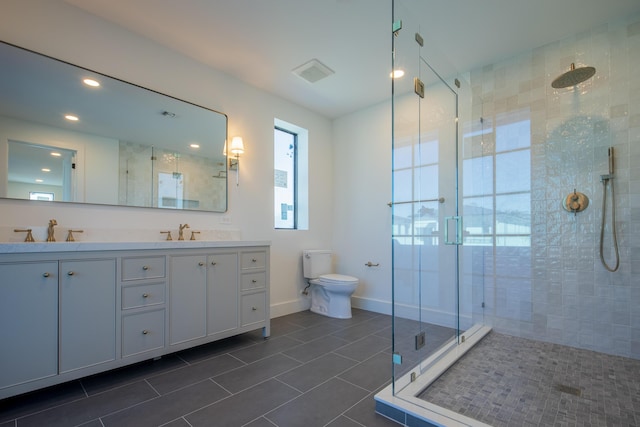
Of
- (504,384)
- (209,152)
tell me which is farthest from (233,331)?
(504,384)

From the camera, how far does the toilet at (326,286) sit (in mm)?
3221

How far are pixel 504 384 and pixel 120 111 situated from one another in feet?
10.6

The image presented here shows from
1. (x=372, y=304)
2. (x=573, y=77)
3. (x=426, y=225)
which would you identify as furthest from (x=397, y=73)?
(x=372, y=304)

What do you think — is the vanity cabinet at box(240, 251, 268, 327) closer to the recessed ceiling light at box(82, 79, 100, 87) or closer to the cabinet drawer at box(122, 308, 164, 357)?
the cabinet drawer at box(122, 308, 164, 357)

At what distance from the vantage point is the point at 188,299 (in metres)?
2.15

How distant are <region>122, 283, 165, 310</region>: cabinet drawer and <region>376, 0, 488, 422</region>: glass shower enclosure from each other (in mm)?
1519

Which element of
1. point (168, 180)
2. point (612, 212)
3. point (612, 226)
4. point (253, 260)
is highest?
point (168, 180)

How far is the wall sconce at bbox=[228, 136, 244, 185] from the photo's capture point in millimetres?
2896

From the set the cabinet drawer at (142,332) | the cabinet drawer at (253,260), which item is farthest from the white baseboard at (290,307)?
the cabinet drawer at (142,332)

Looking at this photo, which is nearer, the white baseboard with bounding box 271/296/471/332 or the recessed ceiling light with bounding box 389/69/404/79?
the recessed ceiling light with bounding box 389/69/404/79

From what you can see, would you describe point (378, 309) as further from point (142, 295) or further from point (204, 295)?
point (142, 295)

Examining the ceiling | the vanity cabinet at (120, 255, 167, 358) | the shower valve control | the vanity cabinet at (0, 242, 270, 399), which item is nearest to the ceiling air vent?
the ceiling

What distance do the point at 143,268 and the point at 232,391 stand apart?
0.96 meters

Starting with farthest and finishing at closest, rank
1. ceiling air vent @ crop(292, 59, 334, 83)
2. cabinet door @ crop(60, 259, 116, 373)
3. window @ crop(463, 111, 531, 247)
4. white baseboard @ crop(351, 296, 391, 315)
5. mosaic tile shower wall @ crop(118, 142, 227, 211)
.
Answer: white baseboard @ crop(351, 296, 391, 315) → ceiling air vent @ crop(292, 59, 334, 83) → window @ crop(463, 111, 531, 247) → mosaic tile shower wall @ crop(118, 142, 227, 211) → cabinet door @ crop(60, 259, 116, 373)
